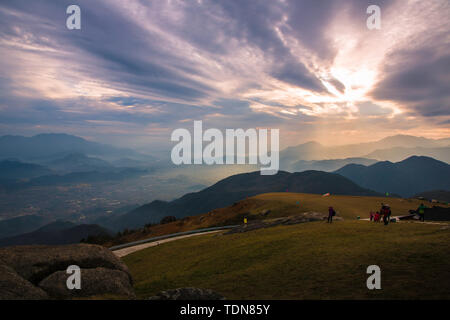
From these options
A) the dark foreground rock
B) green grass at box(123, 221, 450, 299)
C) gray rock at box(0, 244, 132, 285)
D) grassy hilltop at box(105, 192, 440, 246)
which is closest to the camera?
the dark foreground rock

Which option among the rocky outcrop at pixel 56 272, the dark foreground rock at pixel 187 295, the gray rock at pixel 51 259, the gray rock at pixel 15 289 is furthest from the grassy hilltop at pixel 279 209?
the gray rock at pixel 15 289

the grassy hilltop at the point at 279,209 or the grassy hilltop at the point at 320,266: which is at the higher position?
the grassy hilltop at the point at 320,266

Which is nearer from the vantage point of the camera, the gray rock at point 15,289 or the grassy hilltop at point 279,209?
the gray rock at point 15,289

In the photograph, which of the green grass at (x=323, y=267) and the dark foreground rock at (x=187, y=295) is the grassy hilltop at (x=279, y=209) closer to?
the green grass at (x=323, y=267)

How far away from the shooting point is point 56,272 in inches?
541

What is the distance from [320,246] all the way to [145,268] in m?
18.8

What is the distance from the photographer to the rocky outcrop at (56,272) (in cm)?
1178

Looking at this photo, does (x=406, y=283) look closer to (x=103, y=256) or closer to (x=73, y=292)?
(x=73, y=292)

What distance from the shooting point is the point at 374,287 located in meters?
11.1

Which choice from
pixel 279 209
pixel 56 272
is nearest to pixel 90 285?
pixel 56 272

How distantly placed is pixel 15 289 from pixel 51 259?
407 cm

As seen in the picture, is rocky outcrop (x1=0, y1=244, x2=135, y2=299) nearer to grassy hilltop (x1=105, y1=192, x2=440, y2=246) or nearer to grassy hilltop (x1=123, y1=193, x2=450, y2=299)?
grassy hilltop (x1=123, y1=193, x2=450, y2=299)

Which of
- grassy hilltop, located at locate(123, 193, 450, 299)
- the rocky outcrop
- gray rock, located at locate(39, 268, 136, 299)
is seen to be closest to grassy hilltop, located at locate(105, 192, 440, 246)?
grassy hilltop, located at locate(123, 193, 450, 299)

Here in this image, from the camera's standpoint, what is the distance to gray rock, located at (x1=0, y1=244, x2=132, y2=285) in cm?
1395
